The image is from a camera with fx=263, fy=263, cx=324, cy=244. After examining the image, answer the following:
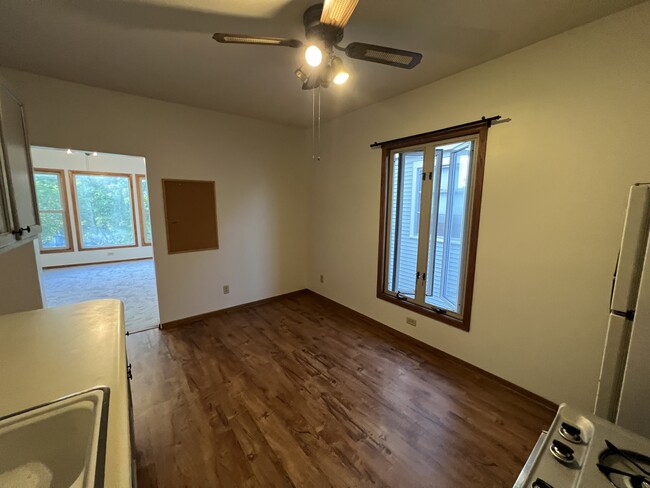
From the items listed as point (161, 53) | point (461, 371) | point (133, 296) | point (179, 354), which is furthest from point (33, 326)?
point (133, 296)

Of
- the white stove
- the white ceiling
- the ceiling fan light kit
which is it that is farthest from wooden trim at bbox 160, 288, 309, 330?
the white stove

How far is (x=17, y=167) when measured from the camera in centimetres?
156

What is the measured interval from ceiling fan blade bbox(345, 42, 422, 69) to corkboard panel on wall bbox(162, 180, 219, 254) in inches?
100

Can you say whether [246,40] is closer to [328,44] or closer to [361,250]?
[328,44]

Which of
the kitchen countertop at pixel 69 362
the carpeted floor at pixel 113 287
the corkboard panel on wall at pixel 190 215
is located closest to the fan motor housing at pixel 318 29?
the kitchen countertop at pixel 69 362

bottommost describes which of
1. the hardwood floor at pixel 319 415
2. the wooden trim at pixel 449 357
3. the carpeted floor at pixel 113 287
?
the hardwood floor at pixel 319 415

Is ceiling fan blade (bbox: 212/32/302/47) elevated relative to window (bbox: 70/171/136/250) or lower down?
elevated

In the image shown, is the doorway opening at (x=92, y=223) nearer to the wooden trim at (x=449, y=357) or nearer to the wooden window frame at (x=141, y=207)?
the wooden window frame at (x=141, y=207)

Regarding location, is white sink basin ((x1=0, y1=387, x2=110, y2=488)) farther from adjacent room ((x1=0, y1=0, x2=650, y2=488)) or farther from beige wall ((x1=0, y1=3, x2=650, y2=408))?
beige wall ((x1=0, y1=3, x2=650, y2=408))

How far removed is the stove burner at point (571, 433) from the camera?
79 cm

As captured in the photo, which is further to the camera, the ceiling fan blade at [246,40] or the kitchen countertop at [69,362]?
the ceiling fan blade at [246,40]

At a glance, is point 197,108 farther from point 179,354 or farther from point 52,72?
point 179,354

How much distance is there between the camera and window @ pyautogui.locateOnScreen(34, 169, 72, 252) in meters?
5.86

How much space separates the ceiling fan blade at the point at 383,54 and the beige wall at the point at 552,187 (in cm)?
107
